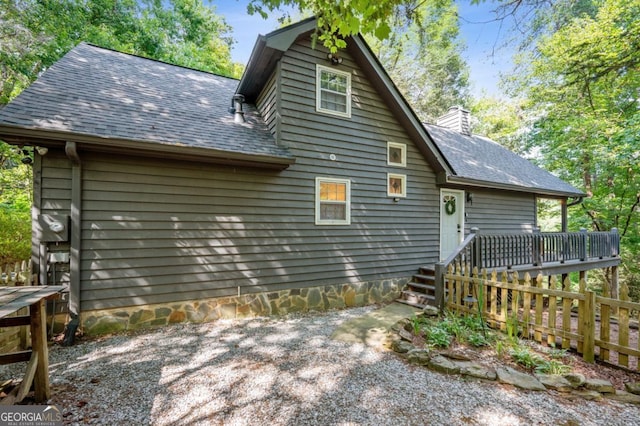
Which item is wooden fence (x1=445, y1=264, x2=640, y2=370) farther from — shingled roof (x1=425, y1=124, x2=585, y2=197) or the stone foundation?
shingled roof (x1=425, y1=124, x2=585, y2=197)

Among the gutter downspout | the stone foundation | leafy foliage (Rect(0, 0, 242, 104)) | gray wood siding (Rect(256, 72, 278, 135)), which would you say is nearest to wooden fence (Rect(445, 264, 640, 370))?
the stone foundation

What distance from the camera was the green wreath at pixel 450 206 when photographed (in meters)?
8.04

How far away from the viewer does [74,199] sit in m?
4.09

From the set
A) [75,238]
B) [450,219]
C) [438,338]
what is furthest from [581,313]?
[75,238]

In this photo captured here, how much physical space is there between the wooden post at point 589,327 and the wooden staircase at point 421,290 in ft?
7.96

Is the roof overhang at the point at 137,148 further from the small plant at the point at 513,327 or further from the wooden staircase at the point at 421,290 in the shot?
the small plant at the point at 513,327

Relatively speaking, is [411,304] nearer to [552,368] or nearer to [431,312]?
[431,312]

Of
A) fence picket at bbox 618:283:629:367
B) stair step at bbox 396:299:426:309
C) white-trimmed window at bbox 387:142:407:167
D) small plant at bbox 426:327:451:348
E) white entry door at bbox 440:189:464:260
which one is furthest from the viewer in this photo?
white entry door at bbox 440:189:464:260

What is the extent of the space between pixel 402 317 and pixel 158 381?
3881 mm

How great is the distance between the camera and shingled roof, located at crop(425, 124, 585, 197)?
8445 mm

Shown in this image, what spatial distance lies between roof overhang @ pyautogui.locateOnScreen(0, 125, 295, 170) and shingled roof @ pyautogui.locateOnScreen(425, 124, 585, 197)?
5.15m

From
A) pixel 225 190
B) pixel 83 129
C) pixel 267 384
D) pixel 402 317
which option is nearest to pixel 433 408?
Result: pixel 267 384

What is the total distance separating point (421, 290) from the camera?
259 inches

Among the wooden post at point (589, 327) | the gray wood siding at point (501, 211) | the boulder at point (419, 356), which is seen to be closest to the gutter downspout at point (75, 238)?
the boulder at point (419, 356)
